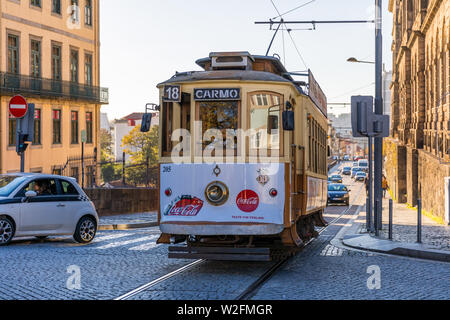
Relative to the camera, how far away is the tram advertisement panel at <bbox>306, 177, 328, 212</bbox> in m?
13.7

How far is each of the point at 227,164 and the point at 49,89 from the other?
29601 millimetres

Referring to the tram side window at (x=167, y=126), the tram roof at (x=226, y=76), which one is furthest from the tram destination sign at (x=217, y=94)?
the tram side window at (x=167, y=126)

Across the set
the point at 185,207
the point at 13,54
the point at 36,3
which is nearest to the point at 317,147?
the point at 185,207

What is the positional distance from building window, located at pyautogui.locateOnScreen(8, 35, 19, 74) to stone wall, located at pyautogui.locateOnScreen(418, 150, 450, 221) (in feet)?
67.3

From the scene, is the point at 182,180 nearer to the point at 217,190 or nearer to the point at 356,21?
the point at 217,190

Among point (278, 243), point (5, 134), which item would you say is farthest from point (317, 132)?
point (5, 134)

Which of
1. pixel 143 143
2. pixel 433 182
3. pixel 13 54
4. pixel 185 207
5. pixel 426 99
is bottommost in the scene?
pixel 433 182

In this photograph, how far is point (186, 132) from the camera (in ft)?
37.4

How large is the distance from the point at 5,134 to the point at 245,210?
26812mm

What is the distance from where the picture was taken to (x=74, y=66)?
42406 mm

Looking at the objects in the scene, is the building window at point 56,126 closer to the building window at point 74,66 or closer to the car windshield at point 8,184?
the building window at point 74,66

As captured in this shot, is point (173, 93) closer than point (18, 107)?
Yes

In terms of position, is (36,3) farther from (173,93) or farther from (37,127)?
(173,93)

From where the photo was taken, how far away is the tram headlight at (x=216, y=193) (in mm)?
11031
